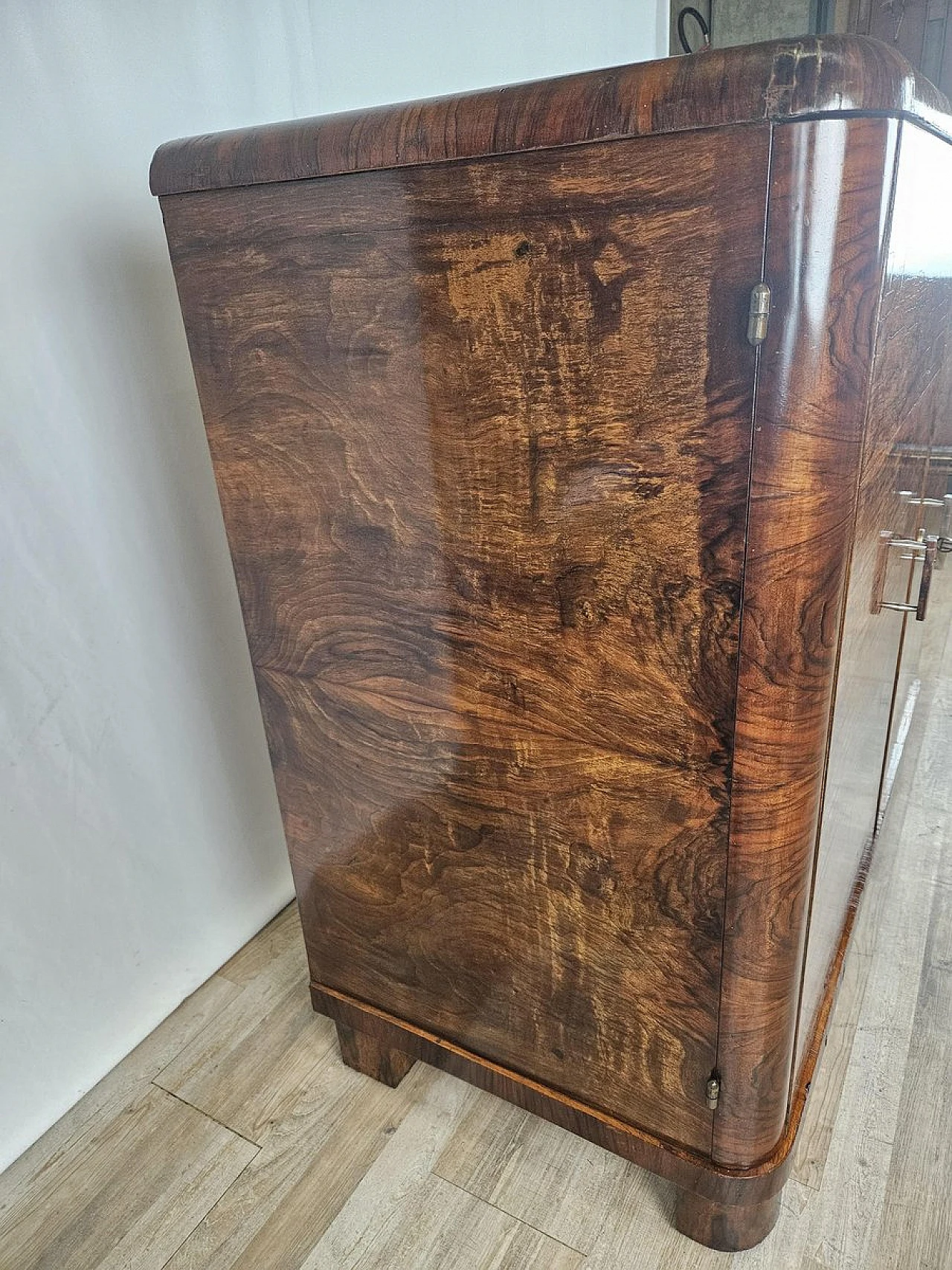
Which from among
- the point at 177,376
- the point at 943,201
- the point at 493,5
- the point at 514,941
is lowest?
the point at 514,941

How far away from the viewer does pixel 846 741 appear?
866mm

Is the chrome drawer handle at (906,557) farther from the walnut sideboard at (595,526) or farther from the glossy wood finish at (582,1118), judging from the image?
the glossy wood finish at (582,1118)

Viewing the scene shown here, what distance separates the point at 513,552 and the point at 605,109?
305mm

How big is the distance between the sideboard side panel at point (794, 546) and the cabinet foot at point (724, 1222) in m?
0.18

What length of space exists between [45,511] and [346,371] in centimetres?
50

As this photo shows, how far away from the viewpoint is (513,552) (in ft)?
2.29

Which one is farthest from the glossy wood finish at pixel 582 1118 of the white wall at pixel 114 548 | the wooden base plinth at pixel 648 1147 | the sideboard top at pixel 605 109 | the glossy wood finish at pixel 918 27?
→ the glossy wood finish at pixel 918 27

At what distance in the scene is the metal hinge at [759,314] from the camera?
53cm

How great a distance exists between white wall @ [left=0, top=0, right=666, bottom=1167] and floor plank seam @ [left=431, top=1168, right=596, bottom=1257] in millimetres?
502

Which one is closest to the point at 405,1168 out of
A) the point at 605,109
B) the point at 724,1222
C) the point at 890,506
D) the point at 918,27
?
the point at 724,1222

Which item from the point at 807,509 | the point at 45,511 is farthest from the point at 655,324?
the point at 45,511

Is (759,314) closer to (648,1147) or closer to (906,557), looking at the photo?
(906,557)

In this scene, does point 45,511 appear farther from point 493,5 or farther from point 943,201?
point 493,5

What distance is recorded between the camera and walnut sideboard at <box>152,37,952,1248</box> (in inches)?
21.3
